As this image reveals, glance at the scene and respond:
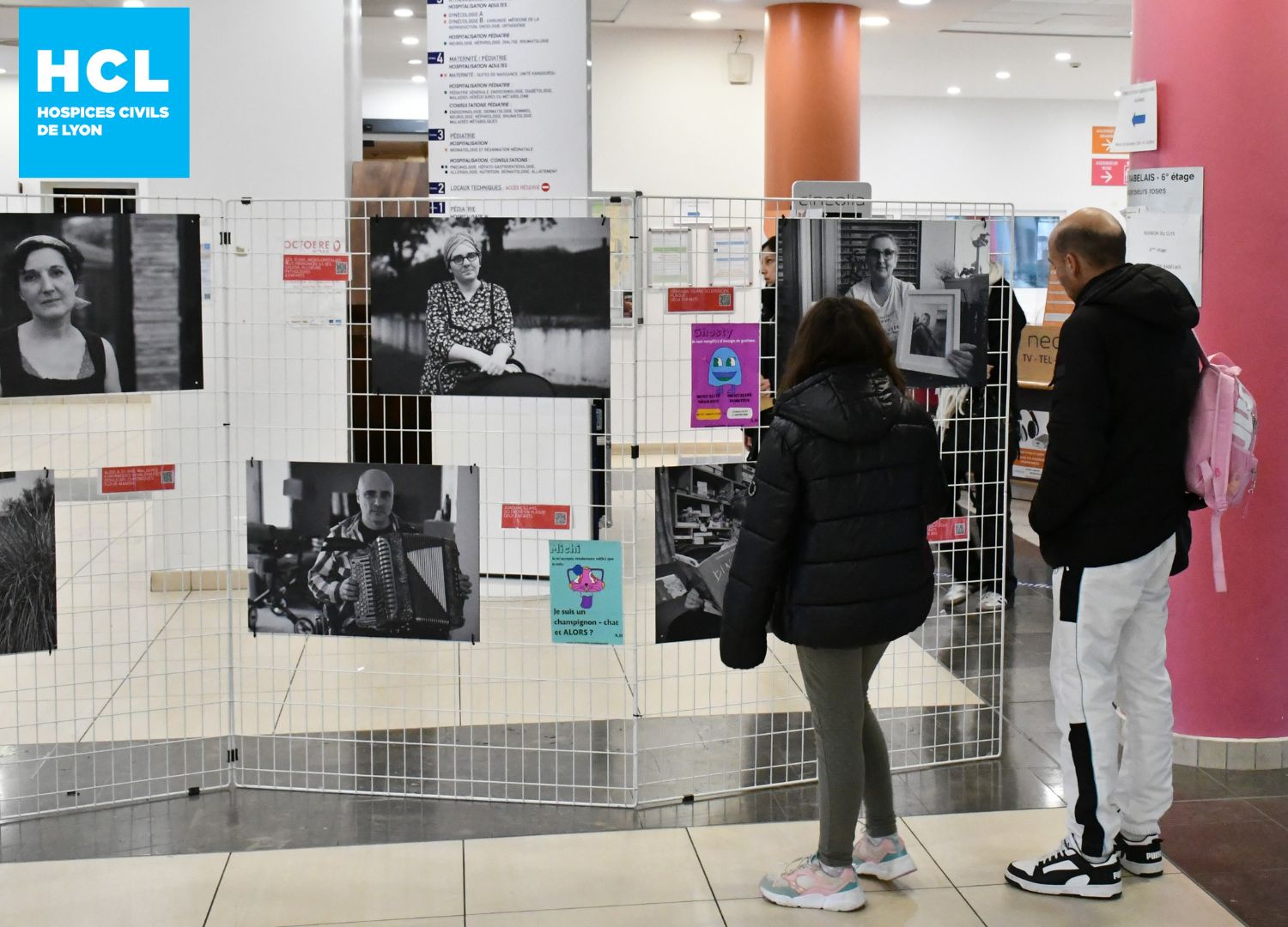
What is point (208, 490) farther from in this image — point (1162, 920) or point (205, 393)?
point (1162, 920)

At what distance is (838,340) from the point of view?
2.80 m

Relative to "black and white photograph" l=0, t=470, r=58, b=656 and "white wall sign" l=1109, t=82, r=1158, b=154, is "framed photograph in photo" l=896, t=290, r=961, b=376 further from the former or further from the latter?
"black and white photograph" l=0, t=470, r=58, b=656

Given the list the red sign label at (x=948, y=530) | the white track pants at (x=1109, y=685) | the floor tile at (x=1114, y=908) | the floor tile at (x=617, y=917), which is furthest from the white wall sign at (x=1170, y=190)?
the floor tile at (x=617, y=917)

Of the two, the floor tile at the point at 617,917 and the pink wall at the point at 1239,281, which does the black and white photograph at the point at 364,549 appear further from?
the pink wall at the point at 1239,281

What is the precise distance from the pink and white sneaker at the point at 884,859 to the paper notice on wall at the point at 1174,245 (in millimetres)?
1783

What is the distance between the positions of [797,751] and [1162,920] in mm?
1278

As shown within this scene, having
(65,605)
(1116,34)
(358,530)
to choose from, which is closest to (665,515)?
(358,530)

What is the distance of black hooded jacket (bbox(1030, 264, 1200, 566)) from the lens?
9.61 ft

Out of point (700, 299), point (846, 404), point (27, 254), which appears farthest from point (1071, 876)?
point (27, 254)

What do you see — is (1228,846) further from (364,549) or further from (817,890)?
(364,549)

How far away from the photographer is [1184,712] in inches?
156

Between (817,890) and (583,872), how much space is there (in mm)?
580

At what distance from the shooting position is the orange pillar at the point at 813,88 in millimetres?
8734

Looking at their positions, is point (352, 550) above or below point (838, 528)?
below
